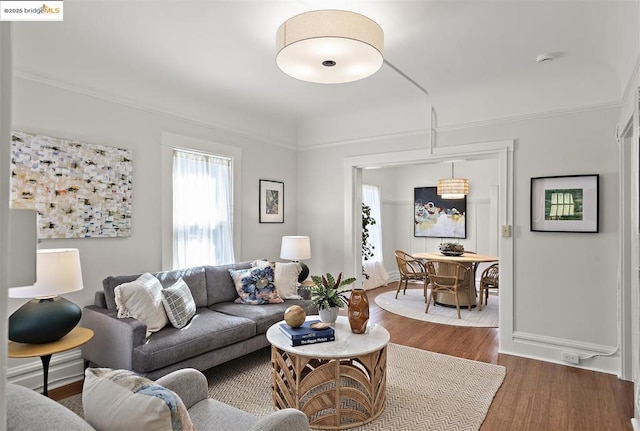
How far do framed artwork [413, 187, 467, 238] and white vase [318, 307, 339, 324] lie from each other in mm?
5495

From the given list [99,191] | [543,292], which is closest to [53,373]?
[99,191]

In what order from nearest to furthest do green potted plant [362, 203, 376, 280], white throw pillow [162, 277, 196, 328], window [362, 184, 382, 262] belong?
white throw pillow [162, 277, 196, 328]
green potted plant [362, 203, 376, 280]
window [362, 184, 382, 262]

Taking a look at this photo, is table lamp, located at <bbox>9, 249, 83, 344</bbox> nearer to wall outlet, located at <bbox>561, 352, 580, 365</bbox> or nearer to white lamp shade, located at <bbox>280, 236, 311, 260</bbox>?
white lamp shade, located at <bbox>280, 236, 311, 260</bbox>

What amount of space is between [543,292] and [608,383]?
2.86ft

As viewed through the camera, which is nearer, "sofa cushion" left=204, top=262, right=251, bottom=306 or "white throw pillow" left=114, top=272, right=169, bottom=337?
"white throw pillow" left=114, top=272, right=169, bottom=337

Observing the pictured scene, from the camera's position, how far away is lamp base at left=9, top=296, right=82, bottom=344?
2.34m

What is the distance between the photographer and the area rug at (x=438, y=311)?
16.0 feet

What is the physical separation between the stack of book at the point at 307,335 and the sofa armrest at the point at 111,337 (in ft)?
3.42

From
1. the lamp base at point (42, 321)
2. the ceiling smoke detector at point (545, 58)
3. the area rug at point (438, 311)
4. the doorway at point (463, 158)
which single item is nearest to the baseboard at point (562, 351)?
the doorway at point (463, 158)

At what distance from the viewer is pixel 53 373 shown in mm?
2953

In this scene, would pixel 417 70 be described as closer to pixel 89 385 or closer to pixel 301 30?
pixel 301 30

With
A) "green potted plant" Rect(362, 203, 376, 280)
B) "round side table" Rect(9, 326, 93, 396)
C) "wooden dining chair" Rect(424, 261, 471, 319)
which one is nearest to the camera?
"round side table" Rect(9, 326, 93, 396)

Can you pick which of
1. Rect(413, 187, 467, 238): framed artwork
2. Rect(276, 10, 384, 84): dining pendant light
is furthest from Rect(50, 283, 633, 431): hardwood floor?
Rect(413, 187, 467, 238): framed artwork

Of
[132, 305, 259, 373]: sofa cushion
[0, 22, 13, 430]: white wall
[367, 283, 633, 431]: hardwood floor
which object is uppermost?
[0, 22, 13, 430]: white wall
